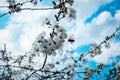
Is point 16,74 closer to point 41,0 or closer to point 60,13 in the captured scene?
point 41,0

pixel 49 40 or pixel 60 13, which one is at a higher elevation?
pixel 60 13

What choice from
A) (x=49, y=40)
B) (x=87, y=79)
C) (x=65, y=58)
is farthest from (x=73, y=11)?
(x=65, y=58)

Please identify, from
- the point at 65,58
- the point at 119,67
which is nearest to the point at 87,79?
the point at 119,67

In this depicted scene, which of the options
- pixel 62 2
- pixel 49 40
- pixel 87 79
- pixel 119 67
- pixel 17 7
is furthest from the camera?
pixel 87 79

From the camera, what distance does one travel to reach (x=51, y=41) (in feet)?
12.0

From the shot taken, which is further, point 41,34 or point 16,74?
point 16,74

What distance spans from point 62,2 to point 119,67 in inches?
125

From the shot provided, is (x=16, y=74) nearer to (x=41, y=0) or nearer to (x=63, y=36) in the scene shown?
(x=41, y=0)

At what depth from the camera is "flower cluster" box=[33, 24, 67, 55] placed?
143 inches

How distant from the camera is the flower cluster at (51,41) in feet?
12.0

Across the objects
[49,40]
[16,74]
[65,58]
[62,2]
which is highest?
[16,74]

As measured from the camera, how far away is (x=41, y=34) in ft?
12.3

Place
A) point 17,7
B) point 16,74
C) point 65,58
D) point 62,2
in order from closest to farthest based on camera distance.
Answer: point 62,2, point 17,7, point 65,58, point 16,74

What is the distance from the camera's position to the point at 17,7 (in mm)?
5102
